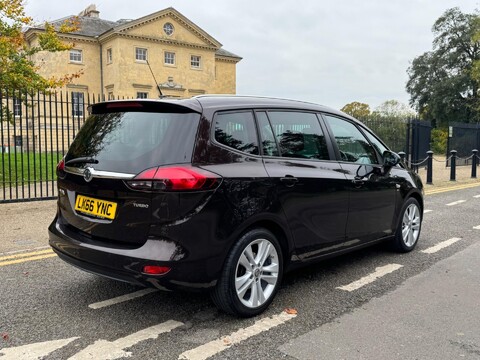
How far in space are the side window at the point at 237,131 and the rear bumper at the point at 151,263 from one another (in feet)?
3.02

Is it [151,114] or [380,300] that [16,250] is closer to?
[151,114]

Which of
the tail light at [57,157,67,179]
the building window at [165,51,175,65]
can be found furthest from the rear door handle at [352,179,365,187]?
the building window at [165,51,175,65]

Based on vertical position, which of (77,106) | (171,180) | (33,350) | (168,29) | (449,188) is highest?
(168,29)

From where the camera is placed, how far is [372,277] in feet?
15.4

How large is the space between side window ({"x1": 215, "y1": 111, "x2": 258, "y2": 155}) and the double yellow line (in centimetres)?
309

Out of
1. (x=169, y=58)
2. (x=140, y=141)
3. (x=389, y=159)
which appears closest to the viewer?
(x=140, y=141)

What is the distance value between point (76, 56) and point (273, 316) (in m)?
44.6

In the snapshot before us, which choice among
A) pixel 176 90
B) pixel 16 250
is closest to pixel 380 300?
pixel 16 250

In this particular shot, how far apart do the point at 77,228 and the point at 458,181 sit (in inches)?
558

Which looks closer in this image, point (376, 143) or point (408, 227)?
point (376, 143)

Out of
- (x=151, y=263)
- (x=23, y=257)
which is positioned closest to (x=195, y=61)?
(x=23, y=257)

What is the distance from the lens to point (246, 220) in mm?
3420

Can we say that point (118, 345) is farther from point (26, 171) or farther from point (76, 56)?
point (76, 56)

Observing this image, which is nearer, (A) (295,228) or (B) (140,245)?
(B) (140,245)
